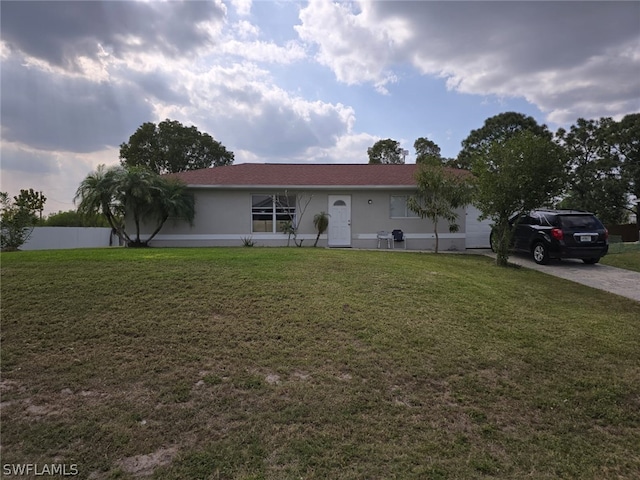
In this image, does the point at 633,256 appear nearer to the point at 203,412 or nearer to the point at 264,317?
the point at 264,317

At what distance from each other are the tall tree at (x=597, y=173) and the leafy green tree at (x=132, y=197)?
88.8 feet

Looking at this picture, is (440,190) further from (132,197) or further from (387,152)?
(387,152)

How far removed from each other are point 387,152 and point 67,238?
2800 centimetres

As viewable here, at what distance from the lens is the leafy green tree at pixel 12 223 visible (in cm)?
1284

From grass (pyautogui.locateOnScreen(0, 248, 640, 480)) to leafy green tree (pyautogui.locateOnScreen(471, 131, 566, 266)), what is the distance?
175 inches

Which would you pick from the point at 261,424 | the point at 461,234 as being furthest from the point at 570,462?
the point at 461,234

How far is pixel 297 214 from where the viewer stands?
1520cm

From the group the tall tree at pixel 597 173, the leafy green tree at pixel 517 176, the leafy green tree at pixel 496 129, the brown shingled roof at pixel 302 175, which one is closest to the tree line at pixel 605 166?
the tall tree at pixel 597 173

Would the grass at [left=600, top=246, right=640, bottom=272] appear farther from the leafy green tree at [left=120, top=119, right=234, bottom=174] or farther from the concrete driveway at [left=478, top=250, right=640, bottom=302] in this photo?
the leafy green tree at [left=120, top=119, right=234, bottom=174]

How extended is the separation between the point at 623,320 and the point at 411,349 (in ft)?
13.4

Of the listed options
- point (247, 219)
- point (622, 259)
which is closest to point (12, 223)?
point (247, 219)

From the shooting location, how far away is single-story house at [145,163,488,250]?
15055 mm

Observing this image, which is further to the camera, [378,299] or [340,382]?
[378,299]

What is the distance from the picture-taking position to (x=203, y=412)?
3158 mm
